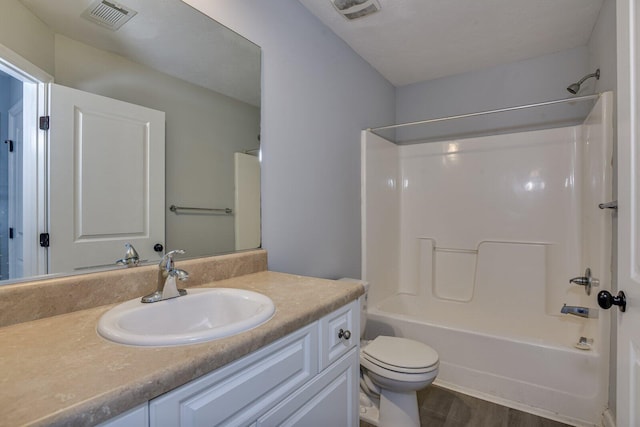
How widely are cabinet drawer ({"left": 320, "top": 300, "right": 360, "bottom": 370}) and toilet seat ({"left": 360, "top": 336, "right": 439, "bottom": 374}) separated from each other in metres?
0.47

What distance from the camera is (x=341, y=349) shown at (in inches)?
44.0

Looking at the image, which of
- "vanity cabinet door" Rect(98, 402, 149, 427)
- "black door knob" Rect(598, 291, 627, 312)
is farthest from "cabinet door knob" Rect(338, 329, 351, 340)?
"black door knob" Rect(598, 291, 627, 312)

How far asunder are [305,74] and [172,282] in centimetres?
140

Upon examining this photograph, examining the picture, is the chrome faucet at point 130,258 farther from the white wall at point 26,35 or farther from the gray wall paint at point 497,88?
the gray wall paint at point 497,88

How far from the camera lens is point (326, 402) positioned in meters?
1.03

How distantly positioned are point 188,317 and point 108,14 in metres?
1.05

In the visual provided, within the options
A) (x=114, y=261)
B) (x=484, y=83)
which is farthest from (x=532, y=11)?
(x=114, y=261)

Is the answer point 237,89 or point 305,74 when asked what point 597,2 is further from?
point 237,89

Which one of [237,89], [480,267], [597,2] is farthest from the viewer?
[480,267]

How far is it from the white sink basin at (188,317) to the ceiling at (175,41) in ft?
2.82

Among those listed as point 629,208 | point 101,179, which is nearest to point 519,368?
point 629,208

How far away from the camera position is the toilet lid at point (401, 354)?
1541 millimetres

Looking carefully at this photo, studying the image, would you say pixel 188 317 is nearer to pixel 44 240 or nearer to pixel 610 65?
pixel 44 240

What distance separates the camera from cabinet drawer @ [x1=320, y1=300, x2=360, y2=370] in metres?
1.02
